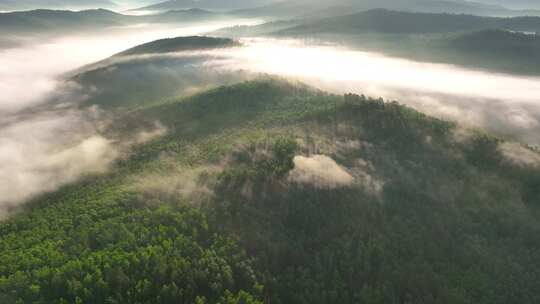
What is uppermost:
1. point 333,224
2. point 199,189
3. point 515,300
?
point 199,189

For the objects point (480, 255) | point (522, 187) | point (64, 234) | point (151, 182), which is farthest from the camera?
point (522, 187)

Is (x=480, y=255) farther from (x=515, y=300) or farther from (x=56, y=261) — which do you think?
(x=56, y=261)

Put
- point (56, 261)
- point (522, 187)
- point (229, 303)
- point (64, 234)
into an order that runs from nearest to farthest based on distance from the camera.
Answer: point (229, 303)
point (56, 261)
point (64, 234)
point (522, 187)

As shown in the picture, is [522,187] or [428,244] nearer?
[428,244]

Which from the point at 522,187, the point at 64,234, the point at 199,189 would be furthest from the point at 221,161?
the point at 522,187

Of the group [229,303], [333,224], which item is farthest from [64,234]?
[333,224]

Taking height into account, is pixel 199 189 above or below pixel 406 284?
above
